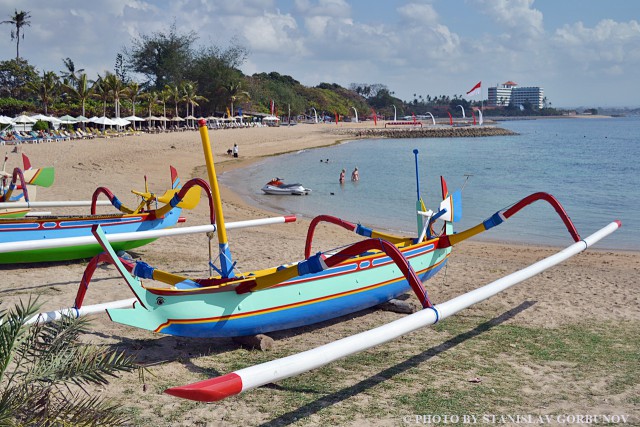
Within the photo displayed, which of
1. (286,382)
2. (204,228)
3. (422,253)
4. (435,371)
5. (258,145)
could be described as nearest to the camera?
(286,382)

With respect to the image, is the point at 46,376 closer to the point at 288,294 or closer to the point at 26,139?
the point at 288,294

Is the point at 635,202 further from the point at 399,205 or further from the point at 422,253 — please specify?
the point at 422,253

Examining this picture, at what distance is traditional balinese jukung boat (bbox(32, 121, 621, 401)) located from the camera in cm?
556

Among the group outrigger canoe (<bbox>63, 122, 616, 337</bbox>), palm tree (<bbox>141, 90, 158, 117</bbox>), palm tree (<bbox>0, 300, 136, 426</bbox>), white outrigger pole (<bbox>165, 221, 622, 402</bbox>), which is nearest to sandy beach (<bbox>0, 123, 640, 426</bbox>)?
outrigger canoe (<bbox>63, 122, 616, 337</bbox>)

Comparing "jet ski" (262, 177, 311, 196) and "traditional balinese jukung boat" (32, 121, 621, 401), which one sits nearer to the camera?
"traditional balinese jukung boat" (32, 121, 621, 401)

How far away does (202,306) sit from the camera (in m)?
6.30

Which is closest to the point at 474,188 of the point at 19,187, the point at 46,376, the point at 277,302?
the point at 19,187

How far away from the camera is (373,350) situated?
6.99m

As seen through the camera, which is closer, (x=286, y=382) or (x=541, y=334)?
(x=286, y=382)

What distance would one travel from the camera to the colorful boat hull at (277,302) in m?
6.13

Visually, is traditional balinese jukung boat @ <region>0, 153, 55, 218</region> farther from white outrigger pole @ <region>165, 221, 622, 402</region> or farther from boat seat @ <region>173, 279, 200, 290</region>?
white outrigger pole @ <region>165, 221, 622, 402</region>

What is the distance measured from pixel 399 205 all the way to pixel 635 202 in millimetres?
10469

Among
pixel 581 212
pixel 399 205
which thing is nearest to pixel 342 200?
pixel 399 205

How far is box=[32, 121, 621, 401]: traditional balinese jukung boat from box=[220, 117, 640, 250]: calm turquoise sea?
3.83 meters
